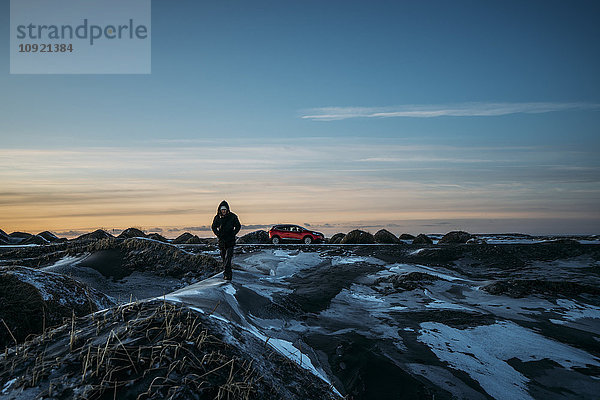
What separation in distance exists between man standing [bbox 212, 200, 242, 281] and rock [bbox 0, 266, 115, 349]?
9.77 ft

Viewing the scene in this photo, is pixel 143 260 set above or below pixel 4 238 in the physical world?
below

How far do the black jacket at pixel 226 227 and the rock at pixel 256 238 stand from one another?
1910 centimetres

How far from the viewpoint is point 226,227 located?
9.77 m

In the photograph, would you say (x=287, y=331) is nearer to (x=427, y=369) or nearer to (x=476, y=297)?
(x=427, y=369)

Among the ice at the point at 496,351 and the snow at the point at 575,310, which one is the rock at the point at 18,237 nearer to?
the ice at the point at 496,351

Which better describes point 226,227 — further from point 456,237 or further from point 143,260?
point 456,237

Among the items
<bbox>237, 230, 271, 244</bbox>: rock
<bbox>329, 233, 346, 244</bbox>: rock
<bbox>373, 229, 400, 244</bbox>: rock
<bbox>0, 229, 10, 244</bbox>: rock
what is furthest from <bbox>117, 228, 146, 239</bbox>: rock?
<bbox>373, 229, 400, 244</bbox>: rock

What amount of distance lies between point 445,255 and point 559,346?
1208 cm

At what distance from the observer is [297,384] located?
444 centimetres

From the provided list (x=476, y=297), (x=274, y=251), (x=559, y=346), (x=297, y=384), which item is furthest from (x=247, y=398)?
(x=274, y=251)

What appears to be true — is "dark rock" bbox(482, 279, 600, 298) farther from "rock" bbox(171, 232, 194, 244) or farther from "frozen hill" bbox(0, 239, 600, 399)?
"rock" bbox(171, 232, 194, 244)

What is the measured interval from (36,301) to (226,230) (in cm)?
420

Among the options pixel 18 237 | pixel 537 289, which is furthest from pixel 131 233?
pixel 537 289

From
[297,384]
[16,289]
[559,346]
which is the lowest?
[559,346]
